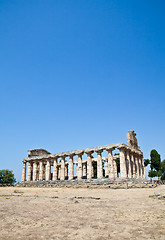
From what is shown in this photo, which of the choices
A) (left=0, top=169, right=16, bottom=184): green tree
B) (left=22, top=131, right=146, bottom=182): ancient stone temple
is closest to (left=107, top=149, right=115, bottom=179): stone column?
(left=22, top=131, right=146, bottom=182): ancient stone temple

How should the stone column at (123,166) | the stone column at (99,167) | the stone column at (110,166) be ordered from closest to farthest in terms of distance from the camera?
the stone column at (123,166)
the stone column at (110,166)
the stone column at (99,167)

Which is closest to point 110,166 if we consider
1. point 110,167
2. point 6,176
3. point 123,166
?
point 110,167

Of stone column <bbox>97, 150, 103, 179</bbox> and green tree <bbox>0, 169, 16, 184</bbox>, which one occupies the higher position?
stone column <bbox>97, 150, 103, 179</bbox>

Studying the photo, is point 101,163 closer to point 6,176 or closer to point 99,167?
point 99,167

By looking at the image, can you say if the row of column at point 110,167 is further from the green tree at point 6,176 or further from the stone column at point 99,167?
the green tree at point 6,176

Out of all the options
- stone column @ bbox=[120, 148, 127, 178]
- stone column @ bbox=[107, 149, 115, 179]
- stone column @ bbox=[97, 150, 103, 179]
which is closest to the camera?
stone column @ bbox=[120, 148, 127, 178]

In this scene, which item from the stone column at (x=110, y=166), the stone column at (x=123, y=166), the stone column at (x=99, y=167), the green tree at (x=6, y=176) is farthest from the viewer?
the green tree at (x=6, y=176)

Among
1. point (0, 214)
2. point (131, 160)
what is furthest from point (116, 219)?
point (131, 160)

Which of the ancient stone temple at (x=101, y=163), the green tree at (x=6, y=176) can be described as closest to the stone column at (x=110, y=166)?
the ancient stone temple at (x=101, y=163)

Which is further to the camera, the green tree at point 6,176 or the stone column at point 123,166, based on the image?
the green tree at point 6,176

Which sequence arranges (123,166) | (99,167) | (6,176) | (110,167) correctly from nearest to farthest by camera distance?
1. (123,166)
2. (110,167)
3. (99,167)
4. (6,176)

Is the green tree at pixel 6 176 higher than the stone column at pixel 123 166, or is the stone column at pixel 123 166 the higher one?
the stone column at pixel 123 166

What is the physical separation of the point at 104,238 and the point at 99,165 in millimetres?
36802

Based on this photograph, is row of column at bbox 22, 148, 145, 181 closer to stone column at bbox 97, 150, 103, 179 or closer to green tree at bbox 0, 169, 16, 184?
stone column at bbox 97, 150, 103, 179
